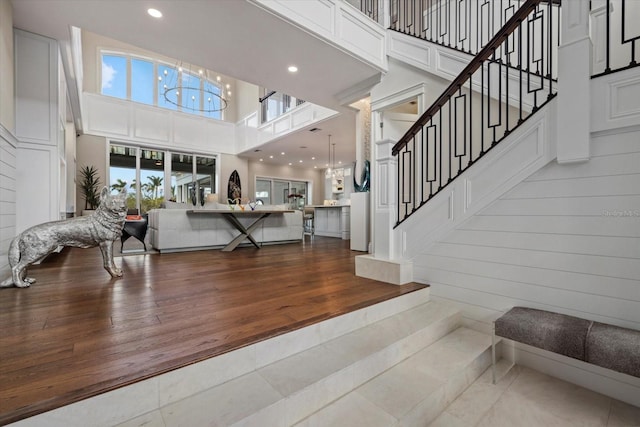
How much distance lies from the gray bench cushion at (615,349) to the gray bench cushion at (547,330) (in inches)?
1.5

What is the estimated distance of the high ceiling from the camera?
9.14 feet

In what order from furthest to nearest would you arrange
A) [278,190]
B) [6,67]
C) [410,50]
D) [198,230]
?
[278,190] < [198,230] < [410,50] < [6,67]

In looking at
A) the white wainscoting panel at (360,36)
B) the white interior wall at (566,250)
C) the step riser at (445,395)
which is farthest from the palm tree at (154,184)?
the step riser at (445,395)

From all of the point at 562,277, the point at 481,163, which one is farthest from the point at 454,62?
the point at 562,277

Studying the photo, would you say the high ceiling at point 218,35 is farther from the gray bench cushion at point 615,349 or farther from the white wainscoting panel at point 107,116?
the white wainscoting panel at point 107,116

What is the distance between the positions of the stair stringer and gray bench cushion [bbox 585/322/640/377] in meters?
1.03

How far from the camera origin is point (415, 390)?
1453 mm

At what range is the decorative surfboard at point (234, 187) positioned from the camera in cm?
975

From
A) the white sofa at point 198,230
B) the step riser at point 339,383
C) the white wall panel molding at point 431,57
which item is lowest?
the step riser at point 339,383

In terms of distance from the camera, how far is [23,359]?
3.89ft

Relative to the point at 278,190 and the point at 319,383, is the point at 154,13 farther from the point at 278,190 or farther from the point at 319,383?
the point at 278,190

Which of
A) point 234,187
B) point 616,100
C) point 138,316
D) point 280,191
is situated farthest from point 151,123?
point 616,100

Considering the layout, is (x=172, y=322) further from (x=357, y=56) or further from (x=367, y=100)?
(x=367, y=100)

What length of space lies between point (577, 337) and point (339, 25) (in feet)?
12.5
